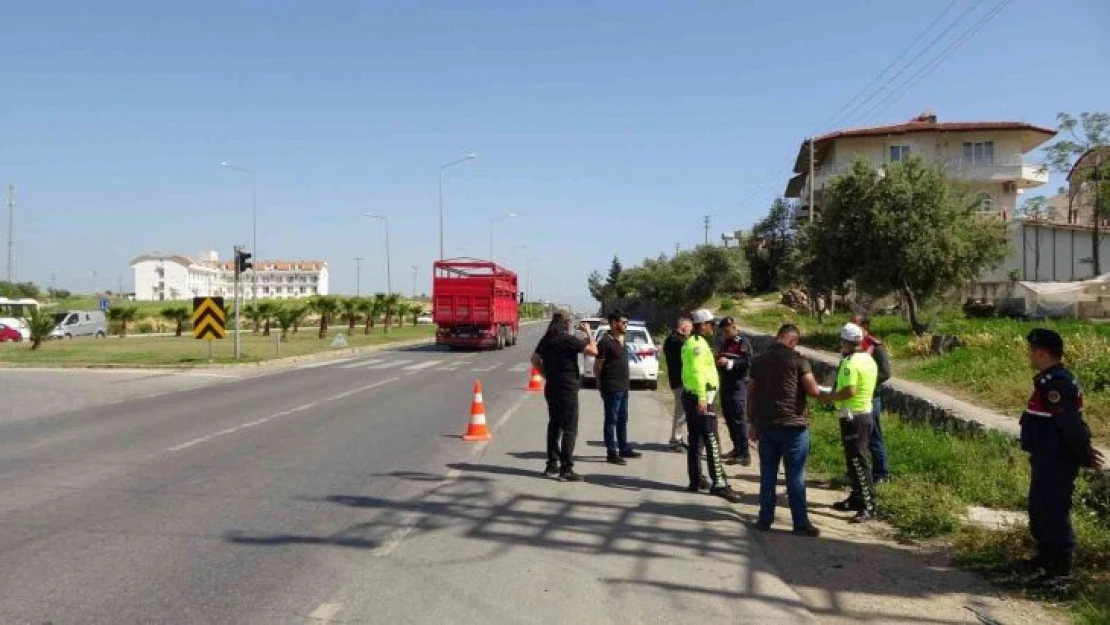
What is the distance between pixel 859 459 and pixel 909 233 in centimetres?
1673

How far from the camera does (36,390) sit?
19.4m

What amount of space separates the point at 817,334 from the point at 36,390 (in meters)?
20.9

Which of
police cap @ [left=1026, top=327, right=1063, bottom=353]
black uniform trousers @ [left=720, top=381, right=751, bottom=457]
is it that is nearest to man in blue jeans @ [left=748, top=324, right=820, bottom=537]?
police cap @ [left=1026, top=327, right=1063, bottom=353]

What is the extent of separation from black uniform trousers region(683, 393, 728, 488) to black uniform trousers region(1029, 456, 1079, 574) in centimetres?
329

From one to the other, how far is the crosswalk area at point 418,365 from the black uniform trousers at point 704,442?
55.0 feet

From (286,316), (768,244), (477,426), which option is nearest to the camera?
(477,426)

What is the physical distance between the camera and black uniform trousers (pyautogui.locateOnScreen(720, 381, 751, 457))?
10.3 m

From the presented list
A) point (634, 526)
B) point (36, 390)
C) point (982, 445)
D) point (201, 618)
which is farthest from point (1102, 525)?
point (36, 390)

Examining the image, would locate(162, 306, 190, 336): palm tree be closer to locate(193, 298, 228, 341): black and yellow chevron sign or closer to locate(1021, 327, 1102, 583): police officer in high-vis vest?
locate(193, 298, 228, 341): black and yellow chevron sign

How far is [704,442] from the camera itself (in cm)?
850

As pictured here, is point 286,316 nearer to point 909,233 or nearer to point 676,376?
point 909,233

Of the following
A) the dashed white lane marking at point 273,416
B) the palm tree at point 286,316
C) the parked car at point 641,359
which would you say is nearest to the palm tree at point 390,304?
the palm tree at point 286,316

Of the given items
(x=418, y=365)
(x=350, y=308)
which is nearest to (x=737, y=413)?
(x=418, y=365)

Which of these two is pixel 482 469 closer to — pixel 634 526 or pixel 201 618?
pixel 634 526
